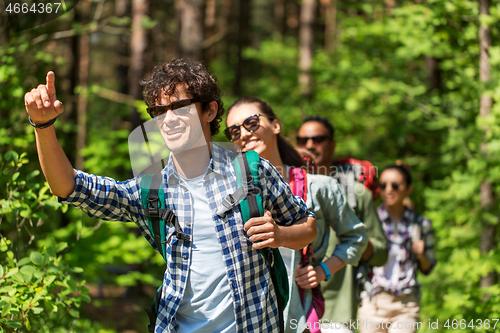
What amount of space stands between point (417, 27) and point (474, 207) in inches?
97.8

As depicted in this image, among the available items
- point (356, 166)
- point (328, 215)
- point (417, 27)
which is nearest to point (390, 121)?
point (417, 27)

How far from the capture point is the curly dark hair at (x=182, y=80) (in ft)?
5.57

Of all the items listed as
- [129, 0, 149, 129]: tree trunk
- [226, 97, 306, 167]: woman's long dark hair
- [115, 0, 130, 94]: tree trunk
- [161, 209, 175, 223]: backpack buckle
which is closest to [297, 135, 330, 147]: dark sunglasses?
[226, 97, 306, 167]: woman's long dark hair

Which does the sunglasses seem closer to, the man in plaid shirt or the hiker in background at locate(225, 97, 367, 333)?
the man in plaid shirt

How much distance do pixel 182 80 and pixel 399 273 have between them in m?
2.99

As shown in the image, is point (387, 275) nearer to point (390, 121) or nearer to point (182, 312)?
point (182, 312)

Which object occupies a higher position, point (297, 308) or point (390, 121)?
point (390, 121)

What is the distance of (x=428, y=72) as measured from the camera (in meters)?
7.84

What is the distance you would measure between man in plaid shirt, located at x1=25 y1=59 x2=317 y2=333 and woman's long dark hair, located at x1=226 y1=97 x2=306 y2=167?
84 centimetres

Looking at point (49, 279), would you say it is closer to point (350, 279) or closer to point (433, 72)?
point (350, 279)

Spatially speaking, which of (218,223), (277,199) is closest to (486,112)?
(277,199)

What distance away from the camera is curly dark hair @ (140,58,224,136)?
5.57 feet

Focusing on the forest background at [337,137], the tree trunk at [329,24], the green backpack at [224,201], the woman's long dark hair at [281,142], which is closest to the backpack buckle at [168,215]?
the green backpack at [224,201]

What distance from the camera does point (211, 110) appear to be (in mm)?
1812
